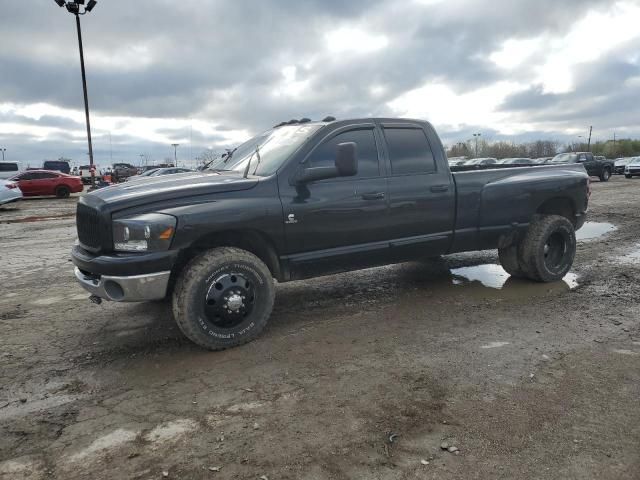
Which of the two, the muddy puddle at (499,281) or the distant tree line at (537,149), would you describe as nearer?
the muddy puddle at (499,281)

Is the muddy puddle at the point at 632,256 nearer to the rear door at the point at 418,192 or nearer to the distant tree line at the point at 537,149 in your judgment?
the rear door at the point at 418,192

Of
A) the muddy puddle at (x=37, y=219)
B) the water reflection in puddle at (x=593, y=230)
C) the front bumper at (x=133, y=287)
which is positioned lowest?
the water reflection in puddle at (x=593, y=230)

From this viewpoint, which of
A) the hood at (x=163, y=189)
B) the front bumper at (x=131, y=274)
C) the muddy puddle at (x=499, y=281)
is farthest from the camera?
the muddy puddle at (x=499, y=281)

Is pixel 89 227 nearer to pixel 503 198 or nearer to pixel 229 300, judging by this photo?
pixel 229 300

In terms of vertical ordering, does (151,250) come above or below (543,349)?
above

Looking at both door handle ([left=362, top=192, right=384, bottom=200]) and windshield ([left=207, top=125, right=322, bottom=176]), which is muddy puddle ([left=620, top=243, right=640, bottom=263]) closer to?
door handle ([left=362, top=192, right=384, bottom=200])

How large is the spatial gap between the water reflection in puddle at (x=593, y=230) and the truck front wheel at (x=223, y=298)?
22.7ft

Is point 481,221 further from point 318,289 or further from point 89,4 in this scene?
point 89,4

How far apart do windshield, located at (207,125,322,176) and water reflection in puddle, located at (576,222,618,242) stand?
20.7 ft

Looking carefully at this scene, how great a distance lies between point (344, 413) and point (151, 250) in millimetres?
1909

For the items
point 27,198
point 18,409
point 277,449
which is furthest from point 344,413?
Result: point 27,198

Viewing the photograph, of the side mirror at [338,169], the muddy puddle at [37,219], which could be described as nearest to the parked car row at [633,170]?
the muddy puddle at [37,219]

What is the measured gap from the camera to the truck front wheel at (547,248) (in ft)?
18.3

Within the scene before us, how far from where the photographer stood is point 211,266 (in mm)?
3750
